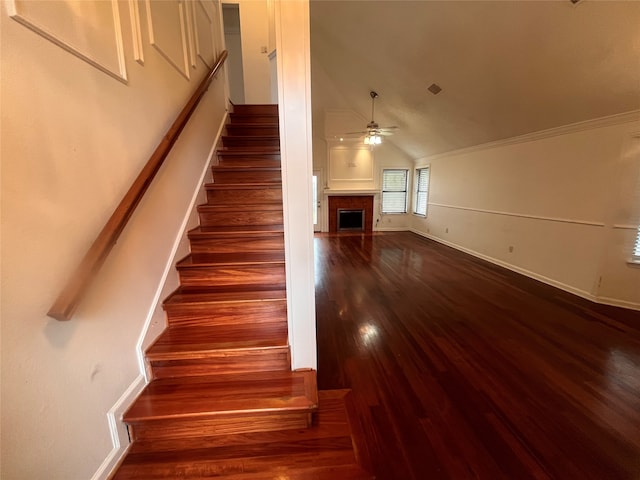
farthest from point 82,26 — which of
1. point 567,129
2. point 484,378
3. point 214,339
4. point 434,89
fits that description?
point 567,129

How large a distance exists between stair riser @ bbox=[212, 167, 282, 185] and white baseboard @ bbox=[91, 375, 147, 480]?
1.90 m

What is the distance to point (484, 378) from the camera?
70.8 inches

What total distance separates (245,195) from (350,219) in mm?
5223

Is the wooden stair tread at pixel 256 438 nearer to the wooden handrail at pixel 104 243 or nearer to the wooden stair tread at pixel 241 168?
the wooden handrail at pixel 104 243

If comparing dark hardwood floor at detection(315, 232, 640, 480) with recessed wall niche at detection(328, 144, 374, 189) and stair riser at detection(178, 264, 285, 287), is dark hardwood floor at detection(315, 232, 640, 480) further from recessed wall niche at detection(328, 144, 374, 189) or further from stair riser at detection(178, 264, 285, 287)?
Result: recessed wall niche at detection(328, 144, 374, 189)

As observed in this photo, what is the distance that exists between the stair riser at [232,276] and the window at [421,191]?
5.99 meters

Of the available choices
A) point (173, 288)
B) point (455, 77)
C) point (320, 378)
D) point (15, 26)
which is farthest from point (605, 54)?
point (173, 288)

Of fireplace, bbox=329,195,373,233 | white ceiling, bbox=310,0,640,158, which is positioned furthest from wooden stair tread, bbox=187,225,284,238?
fireplace, bbox=329,195,373,233

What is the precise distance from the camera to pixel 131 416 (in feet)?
4.10

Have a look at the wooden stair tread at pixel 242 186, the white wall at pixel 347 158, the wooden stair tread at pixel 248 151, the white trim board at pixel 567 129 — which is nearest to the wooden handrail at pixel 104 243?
the wooden stair tread at pixel 242 186

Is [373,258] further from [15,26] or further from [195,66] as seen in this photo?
[15,26]

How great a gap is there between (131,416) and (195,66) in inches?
109

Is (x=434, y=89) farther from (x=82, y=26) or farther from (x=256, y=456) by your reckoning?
(x=256, y=456)

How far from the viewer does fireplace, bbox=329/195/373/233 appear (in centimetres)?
728
